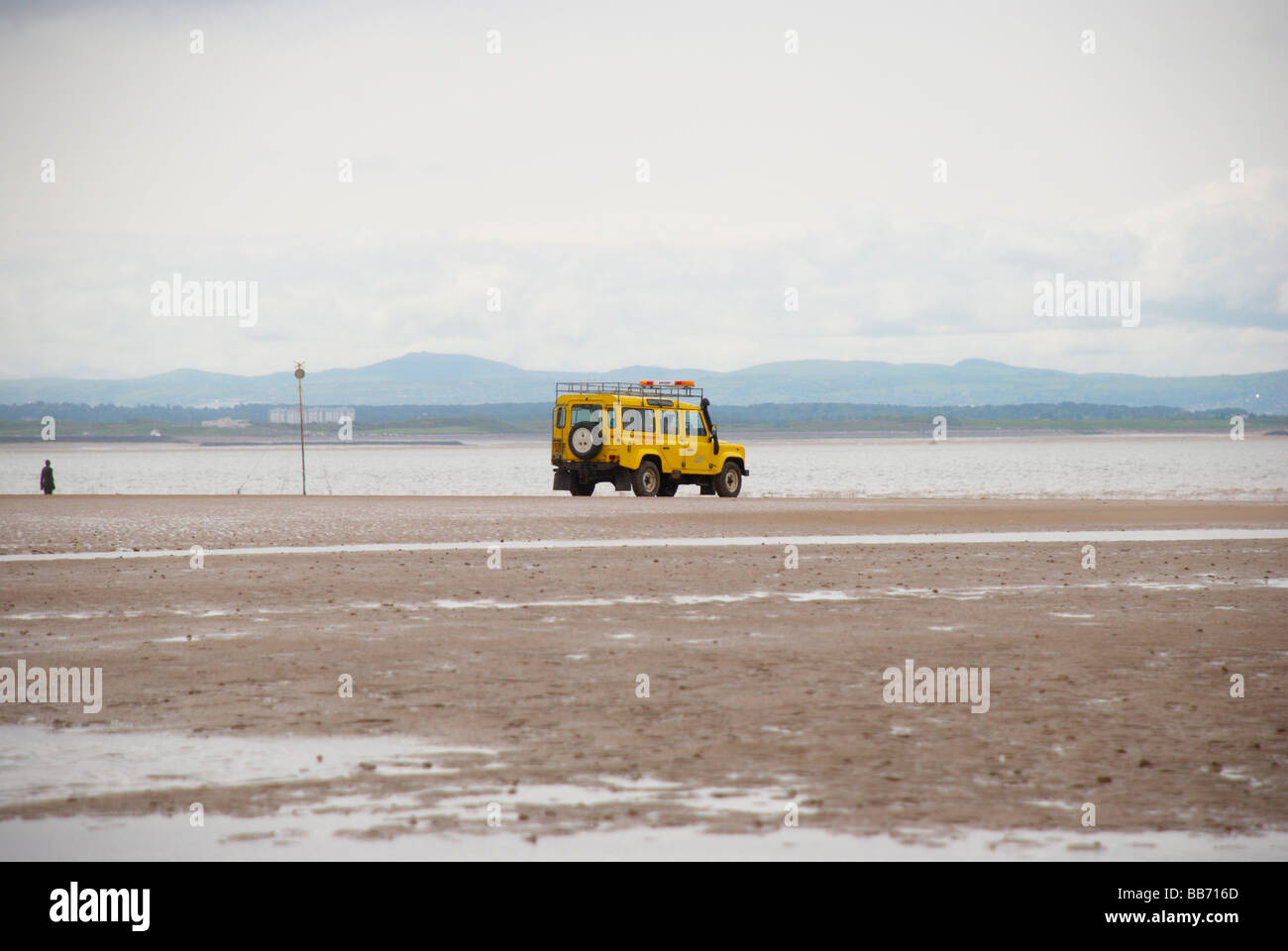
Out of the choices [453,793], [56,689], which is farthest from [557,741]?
[56,689]

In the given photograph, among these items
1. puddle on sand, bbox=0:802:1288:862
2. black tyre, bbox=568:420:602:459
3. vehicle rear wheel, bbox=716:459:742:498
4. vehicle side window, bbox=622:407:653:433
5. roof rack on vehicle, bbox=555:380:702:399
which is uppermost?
roof rack on vehicle, bbox=555:380:702:399

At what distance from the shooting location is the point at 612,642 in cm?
1381

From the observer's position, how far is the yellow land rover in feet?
132

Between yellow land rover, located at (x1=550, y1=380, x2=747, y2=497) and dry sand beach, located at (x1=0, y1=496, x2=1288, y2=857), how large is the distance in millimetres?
15981

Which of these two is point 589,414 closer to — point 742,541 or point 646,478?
point 646,478

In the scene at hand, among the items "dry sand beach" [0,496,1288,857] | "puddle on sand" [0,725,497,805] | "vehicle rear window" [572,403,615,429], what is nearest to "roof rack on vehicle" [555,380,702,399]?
"vehicle rear window" [572,403,615,429]

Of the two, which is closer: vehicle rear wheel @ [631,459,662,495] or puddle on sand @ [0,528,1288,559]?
puddle on sand @ [0,528,1288,559]

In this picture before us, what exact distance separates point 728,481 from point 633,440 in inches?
146

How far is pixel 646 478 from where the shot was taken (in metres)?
40.4

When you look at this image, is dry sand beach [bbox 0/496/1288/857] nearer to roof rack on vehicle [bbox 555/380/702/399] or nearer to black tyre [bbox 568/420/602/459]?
black tyre [bbox 568/420/602/459]

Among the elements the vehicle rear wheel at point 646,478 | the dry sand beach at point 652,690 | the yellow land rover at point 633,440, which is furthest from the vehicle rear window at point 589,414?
the dry sand beach at point 652,690

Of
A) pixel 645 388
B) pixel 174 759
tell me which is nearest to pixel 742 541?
pixel 645 388
